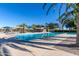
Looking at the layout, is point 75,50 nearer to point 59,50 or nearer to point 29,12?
point 59,50

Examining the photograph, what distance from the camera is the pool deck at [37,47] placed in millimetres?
8195

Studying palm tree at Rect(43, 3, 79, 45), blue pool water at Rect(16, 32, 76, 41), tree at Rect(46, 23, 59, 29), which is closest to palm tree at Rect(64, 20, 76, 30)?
palm tree at Rect(43, 3, 79, 45)

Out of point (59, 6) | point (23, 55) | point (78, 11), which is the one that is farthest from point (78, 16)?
point (23, 55)

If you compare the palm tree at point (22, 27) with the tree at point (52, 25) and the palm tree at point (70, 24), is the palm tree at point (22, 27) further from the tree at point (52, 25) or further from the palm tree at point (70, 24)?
the palm tree at point (70, 24)

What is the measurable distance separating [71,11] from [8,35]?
2.95m

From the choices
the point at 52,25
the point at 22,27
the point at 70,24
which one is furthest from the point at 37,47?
the point at 70,24

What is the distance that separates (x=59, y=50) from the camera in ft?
27.7

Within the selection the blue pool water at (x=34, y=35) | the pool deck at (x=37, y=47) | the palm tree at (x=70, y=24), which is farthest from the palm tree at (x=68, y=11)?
the blue pool water at (x=34, y=35)

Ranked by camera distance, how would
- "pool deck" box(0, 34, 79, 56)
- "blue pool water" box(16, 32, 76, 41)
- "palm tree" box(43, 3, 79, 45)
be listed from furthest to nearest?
"blue pool water" box(16, 32, 76, 41), "palm tree" box(43, 3, 79, 45), "pool deck" box(0, 34, 79, 56)

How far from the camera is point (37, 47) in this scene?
28.7 ft

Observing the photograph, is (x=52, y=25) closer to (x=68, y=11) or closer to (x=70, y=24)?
(x=70, y=24)

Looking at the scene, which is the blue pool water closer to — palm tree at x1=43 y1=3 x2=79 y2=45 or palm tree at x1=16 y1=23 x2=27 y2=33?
palm tree at x1=16 y1=23 x2=27 y2=33

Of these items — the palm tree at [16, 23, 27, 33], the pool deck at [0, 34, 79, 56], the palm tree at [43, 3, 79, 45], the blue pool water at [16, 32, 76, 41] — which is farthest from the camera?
the blue pool water at [16, 32, 76, 41]

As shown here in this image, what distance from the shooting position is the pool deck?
820 centimetres
